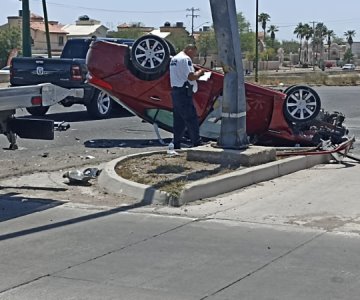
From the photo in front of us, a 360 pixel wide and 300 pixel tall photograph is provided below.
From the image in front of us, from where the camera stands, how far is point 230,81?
39.1 feet

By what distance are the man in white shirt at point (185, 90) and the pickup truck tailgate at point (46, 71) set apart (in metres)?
7.07

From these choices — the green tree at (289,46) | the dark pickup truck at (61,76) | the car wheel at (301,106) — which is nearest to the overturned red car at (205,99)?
the car wheel at (301,106)

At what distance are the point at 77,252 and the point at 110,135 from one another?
956 centimetres

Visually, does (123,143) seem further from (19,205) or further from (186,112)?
(19,205)

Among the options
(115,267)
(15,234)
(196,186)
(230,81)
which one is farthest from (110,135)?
(115,267)

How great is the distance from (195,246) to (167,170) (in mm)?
3528

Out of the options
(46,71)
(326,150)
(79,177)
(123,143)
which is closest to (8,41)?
(46,71)

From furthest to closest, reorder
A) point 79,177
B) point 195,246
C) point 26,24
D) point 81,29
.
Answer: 1. point 81,29
2. point 26,24
3. point 79,177
4. point 195,246

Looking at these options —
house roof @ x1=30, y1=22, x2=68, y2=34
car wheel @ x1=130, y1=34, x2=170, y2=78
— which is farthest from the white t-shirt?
house roof @ x1=30, y1=22, x2=68, y2=34

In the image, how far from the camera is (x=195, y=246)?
7.73m

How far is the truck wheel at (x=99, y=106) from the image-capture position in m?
20.6

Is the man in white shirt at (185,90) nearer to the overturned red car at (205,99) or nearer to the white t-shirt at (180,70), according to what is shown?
the white t-shirt at (180,70)

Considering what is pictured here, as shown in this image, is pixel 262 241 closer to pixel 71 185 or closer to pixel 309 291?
pixel 309 291

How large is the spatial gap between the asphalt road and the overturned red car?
281 cm
